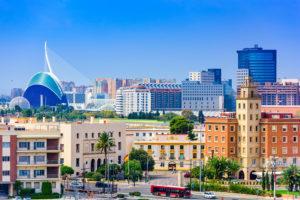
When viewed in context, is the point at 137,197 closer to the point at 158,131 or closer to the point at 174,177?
the point at 174,177

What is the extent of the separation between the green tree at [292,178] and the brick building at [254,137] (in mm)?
12034

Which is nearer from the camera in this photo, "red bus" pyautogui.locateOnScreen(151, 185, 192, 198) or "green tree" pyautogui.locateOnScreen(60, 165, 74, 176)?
"red bus" pyautogui.locateOnScreen(151, 185, 192, 198)

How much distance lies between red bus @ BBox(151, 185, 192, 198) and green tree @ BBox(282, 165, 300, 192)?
9723 millimetres

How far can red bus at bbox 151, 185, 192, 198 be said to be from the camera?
2482 inches

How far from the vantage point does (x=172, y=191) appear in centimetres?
6394

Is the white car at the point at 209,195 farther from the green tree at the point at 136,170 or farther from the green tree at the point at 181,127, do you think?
the green tree at the point at 181,127

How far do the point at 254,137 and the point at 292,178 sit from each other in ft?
45.3

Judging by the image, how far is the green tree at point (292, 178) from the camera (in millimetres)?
67000

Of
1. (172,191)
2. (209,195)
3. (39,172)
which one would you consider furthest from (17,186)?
(209,195)

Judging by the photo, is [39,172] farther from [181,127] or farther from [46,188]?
[181,127]

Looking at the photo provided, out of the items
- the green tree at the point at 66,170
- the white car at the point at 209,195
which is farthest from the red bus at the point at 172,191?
the green tree at the point at 66,170

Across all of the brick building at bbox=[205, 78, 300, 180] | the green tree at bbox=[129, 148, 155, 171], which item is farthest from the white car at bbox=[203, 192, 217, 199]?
the green tree at bbox=[129, 148, 155, 171]

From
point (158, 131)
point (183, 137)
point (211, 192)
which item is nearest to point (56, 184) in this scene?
point (211, 192)

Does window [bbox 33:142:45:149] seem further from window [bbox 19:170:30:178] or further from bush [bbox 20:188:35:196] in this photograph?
bush [bbox 20:188:35:196]
